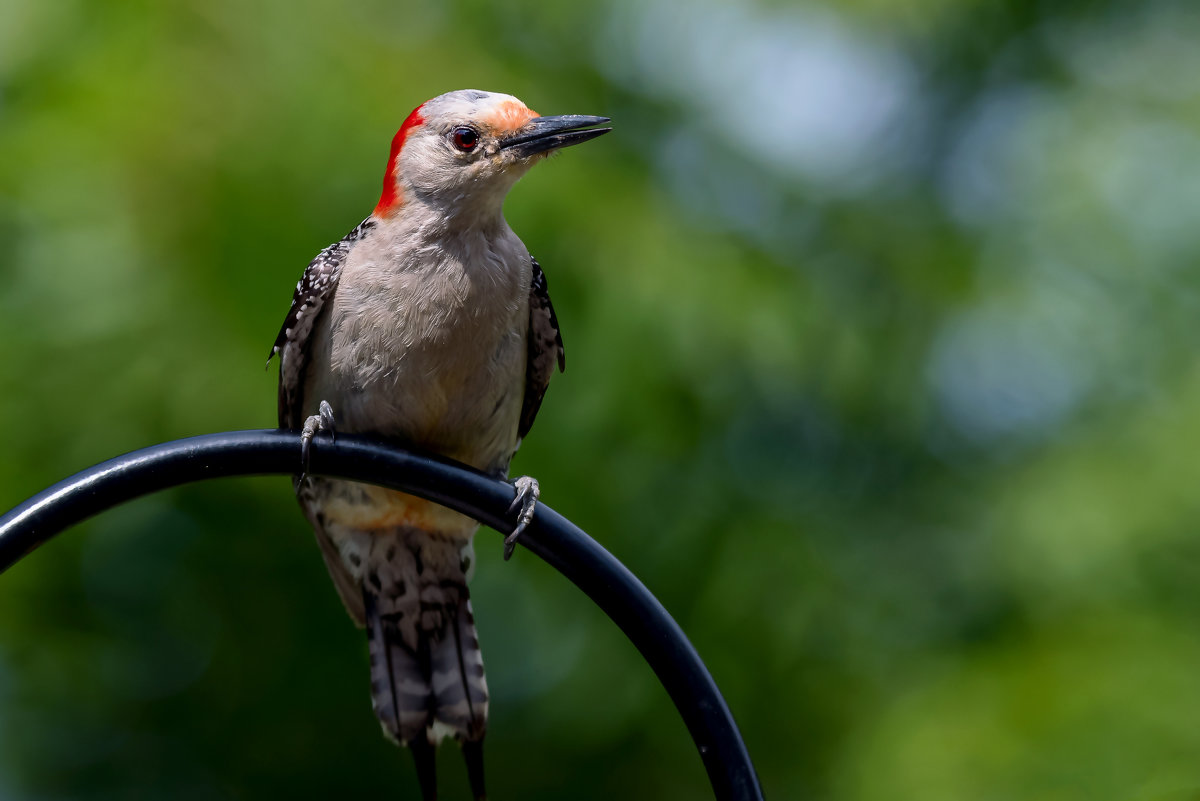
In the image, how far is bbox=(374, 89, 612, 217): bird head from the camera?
3301 millimetres

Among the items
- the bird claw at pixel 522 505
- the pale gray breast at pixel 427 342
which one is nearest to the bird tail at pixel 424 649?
the pale gray breast at pixel 427 342

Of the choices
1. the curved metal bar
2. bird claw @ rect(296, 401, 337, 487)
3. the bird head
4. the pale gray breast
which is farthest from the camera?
the bird head

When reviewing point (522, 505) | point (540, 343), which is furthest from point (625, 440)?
point (522, 505)

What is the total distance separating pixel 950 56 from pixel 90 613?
4.75 m

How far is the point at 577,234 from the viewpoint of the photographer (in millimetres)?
4516

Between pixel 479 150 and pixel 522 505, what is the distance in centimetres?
127

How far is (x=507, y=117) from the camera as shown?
3354mm

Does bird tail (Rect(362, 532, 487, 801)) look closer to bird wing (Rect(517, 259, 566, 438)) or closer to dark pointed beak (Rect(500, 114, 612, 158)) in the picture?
bird wing (Rect(517, 259, 566, 438))

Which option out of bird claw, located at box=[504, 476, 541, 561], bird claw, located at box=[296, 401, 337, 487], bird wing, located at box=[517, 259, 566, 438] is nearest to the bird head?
bird wing, located at box=[517, 259, 566, 438]

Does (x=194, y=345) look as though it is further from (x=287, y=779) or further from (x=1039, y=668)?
(x=1039, y=668)

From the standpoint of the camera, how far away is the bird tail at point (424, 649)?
10.9 feet

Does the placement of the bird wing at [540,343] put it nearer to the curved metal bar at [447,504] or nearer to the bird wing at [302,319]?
the bird wing at [302,319]

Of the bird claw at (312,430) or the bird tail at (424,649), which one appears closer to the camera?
the bird claw at (312,430)

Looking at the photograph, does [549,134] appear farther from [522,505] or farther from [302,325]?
[522,505]
